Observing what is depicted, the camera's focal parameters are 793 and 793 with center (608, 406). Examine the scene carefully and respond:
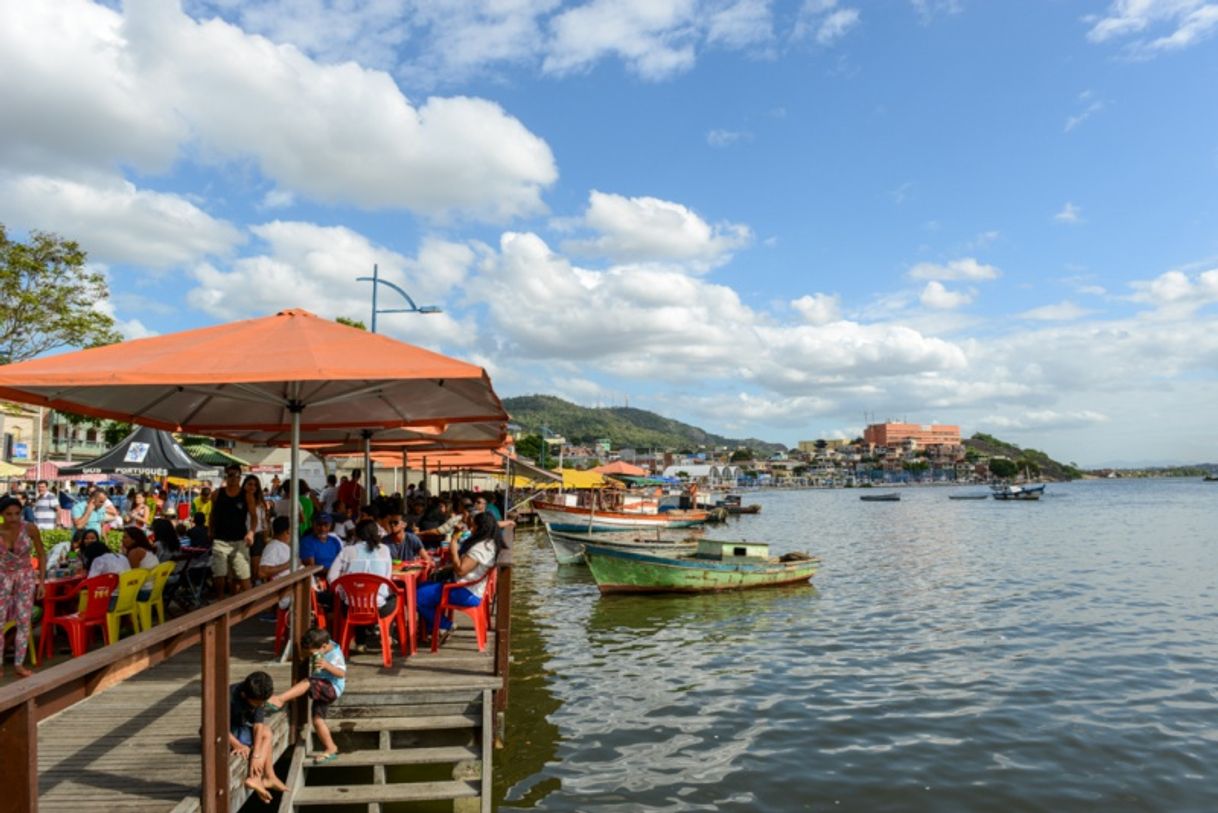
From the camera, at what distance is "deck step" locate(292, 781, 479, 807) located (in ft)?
19.6

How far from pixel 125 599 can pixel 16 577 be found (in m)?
1.26

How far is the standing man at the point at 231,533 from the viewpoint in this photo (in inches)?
367

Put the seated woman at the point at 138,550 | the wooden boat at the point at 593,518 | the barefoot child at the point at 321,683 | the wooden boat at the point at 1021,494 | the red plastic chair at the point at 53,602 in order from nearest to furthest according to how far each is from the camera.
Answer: the barefoot child at the point at 321,683
the red plastic chair at the point at 53,602
the seated woman at the point at 138,550
the wooden boat at the point at 593,518
the wooden boat at the point at 1021,494

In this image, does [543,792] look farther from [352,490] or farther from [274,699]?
[352,490]

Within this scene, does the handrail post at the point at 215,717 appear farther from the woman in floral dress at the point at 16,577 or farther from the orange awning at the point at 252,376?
the woman in floral dress at the point at 16,577

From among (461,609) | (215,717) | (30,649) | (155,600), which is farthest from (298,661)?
(155,600)

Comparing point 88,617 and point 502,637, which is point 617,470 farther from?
point 502,637

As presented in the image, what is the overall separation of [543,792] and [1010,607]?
54.3ft

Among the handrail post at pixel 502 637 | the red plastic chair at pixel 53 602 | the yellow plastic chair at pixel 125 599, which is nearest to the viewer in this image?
the handrail post at pixel 502 637

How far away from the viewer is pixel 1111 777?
29.8 feet

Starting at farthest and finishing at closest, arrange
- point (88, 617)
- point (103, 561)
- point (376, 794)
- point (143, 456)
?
point (143, 456)
point (103, 561)
point (88, 617)
point (376, 794)

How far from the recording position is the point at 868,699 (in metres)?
11.9

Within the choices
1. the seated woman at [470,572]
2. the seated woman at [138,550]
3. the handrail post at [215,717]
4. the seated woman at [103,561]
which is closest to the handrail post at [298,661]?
the handrail post at [215,717]

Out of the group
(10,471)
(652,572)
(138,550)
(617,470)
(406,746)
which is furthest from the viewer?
(617,470)
